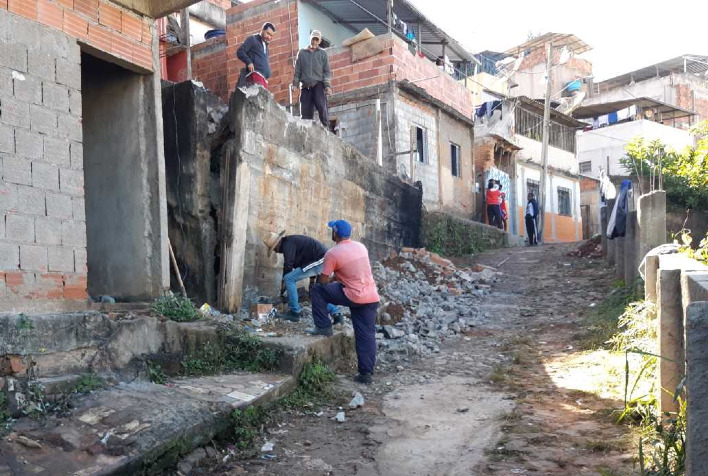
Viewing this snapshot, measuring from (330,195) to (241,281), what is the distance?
2.97 metres

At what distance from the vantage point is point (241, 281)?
21.7 ft

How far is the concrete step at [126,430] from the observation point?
9.86ft

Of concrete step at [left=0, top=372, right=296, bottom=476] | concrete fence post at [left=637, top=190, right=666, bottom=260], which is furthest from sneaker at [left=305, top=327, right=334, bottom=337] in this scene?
concrete fence post at [left=637, top=190, right=666, bottom=260]

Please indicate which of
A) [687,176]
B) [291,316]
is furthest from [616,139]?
[291,316]

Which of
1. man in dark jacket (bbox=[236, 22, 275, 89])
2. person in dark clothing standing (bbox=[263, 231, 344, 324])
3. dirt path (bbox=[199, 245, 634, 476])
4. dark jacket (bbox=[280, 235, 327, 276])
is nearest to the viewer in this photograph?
dirt path (bbox=[199, 245, 634, 476])

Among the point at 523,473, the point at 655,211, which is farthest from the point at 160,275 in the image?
the point at 655,211

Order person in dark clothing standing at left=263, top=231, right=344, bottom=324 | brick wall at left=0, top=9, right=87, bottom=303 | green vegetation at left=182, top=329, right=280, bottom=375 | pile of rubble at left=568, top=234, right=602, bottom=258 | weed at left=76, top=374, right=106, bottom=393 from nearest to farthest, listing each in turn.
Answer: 1. weed at left=76, top=374, right=106, bottom=393
2. brick wall at left=0, top=9, right=87, bottom=303
3. green vegetation at left=182, top=329, right=280, bottom=375
4. person in dark clothing standing at left=263, top=231, right=344, bottom=324
5. pile of rubble at left=568, top=234, right=602, bottom=258

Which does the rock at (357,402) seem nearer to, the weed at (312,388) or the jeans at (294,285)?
the weed at (312,388)

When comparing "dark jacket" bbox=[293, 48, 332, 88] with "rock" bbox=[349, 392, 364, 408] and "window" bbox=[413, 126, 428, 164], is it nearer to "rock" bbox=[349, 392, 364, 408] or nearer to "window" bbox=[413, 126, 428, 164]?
"window" bbox=[413, 126, 428, 164]

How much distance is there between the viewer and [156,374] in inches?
174

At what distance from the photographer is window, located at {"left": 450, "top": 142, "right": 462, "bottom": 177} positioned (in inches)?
678

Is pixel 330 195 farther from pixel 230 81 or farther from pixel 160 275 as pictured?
pixel 230 81

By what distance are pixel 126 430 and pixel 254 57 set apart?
6314 millimetres

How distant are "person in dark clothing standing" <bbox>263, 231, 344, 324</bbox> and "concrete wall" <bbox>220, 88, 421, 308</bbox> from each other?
430 mm
